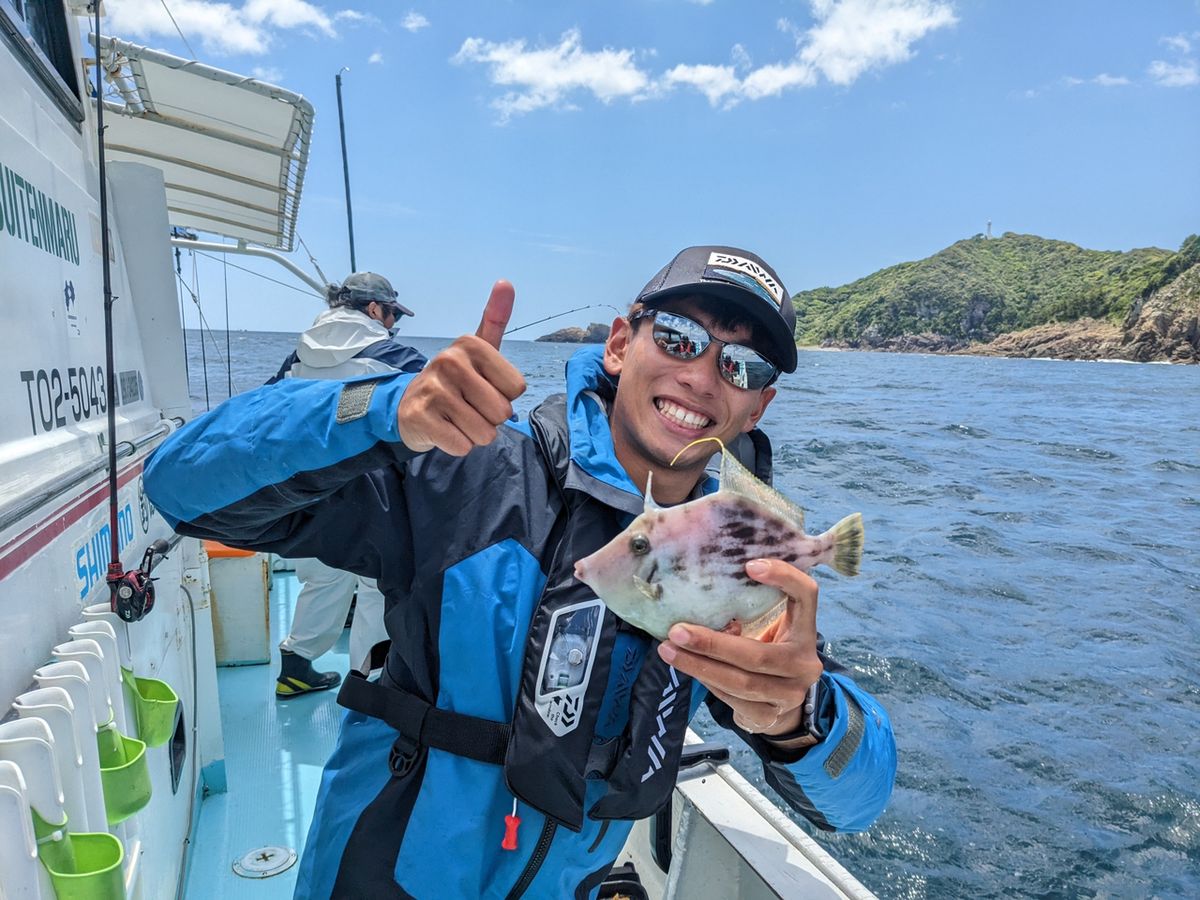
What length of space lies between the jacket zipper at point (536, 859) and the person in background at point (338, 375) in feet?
8.90

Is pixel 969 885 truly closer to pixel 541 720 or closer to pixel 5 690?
pixel 541 720

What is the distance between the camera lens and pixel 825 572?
1020 cm

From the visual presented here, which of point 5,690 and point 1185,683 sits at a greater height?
point 5,690

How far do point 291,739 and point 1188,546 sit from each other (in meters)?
13.5

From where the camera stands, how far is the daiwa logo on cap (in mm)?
2125

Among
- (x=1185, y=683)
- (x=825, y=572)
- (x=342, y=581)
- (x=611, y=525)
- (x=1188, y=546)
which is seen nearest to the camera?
(x=611, y=525)

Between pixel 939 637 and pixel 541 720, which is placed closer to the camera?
pixel 541 720

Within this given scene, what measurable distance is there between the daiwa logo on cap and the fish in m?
0.72

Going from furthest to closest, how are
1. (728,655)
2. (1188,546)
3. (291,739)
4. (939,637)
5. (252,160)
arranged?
(1188,546), (939,637), (252,160), (291,739), (728,655)

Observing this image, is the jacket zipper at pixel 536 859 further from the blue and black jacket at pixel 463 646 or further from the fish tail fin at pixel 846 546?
the fish tail fin at pixel 846 546

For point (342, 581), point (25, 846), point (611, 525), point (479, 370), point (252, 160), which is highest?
point (252, 160)

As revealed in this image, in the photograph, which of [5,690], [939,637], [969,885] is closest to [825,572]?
[939,637]

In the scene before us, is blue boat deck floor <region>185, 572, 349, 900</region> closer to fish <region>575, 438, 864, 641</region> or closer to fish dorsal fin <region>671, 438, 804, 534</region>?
fish <region>575, 438, 864, 641</region>

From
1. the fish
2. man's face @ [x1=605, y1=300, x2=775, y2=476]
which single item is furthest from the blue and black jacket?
the fish
